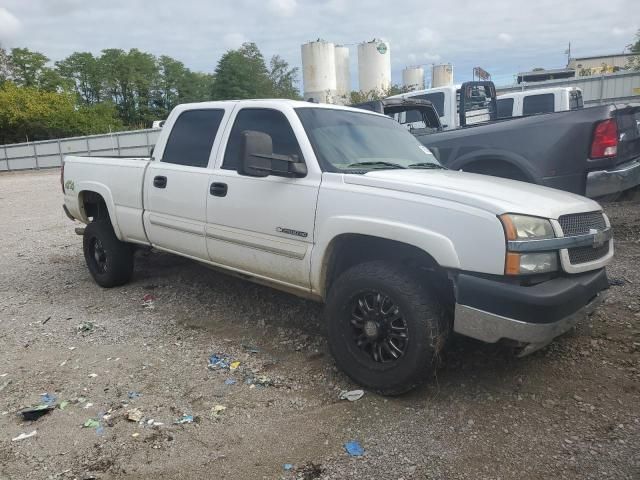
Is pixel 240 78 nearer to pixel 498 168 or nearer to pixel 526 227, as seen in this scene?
pixel 498 168

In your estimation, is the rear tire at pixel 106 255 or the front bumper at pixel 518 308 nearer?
the front bumper at pixel 518 308

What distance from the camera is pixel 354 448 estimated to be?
2834 millimetres

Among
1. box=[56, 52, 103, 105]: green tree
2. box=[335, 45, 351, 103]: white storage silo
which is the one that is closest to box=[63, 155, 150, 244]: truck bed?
box=[335, 45, 351, 103]: white storage silo

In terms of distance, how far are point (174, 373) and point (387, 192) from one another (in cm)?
203

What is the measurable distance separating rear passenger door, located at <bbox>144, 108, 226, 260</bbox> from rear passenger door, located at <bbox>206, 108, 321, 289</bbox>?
0.18 metres

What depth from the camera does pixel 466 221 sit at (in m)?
2.90

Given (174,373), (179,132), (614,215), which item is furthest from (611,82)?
(174,373)

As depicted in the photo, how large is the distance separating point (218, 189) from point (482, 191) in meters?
2.13

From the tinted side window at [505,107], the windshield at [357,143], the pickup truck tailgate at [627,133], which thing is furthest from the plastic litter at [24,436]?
the tinted side window at [505,107]

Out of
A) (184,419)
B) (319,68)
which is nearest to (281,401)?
(184,419)

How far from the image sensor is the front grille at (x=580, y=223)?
3.09m

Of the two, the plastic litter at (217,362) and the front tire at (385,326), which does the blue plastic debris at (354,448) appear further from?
the plastic litter at (217,362)

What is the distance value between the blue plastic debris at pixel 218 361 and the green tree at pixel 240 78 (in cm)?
6384

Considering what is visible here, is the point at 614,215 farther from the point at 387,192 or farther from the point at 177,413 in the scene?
the point at 177,413
